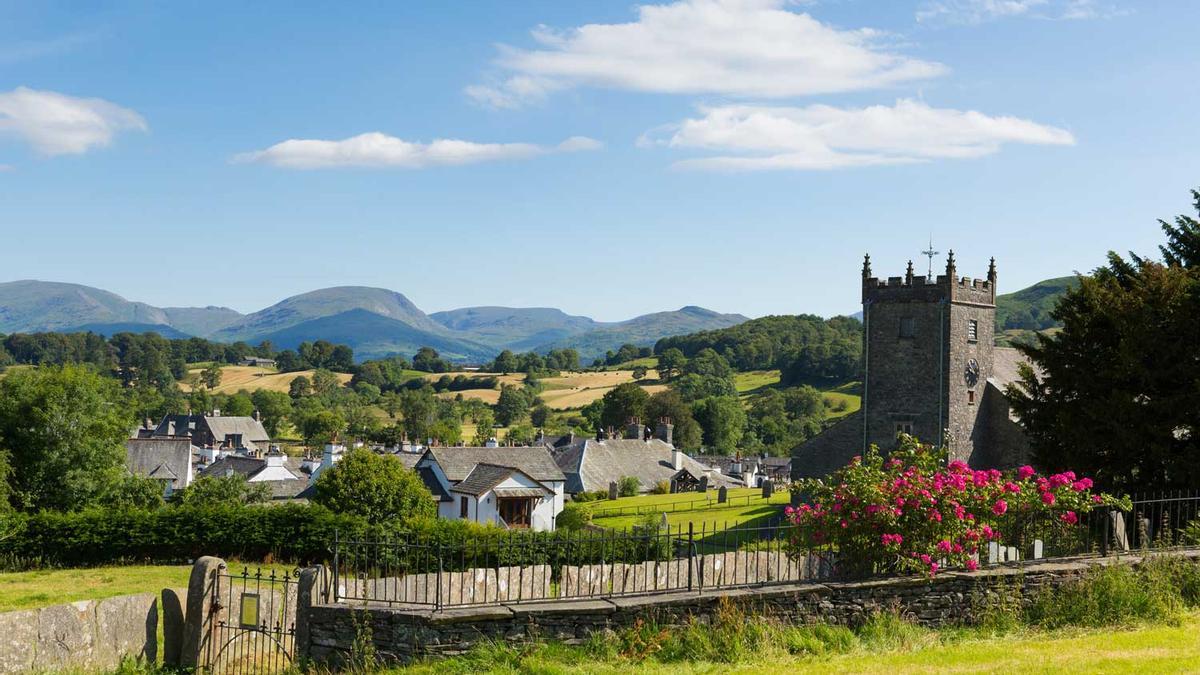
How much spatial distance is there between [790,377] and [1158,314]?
522ft

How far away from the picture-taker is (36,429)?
146 feet

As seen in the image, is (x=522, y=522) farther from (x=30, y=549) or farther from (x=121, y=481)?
(x=30, y=549)

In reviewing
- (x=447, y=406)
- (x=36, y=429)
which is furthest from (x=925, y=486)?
(x=447, y=406)

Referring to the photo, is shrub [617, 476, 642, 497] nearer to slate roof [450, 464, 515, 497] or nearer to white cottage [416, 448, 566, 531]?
white cottage [416, 448, 566, 531]

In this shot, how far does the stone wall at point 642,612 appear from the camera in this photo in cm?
1198

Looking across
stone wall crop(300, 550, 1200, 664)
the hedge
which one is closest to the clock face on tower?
the hedge

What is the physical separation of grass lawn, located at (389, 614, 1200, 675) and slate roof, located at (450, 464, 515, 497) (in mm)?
43211

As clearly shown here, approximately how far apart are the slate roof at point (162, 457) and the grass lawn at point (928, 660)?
62890 millimetres

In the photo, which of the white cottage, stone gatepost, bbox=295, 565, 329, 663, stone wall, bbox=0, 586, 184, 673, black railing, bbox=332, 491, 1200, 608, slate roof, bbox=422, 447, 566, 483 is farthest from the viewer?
slate roof, bbox=422, 447, 566, 483

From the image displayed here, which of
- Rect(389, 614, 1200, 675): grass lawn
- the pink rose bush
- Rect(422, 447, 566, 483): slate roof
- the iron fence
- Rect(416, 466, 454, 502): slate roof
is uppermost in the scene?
the pink rose bush

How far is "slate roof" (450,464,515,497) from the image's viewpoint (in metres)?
54.8

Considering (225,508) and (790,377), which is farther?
(790,377)

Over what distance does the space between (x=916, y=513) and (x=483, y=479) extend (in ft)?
142

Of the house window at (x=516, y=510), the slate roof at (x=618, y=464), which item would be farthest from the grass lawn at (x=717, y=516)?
the slate roof at (x=618, y=464)
